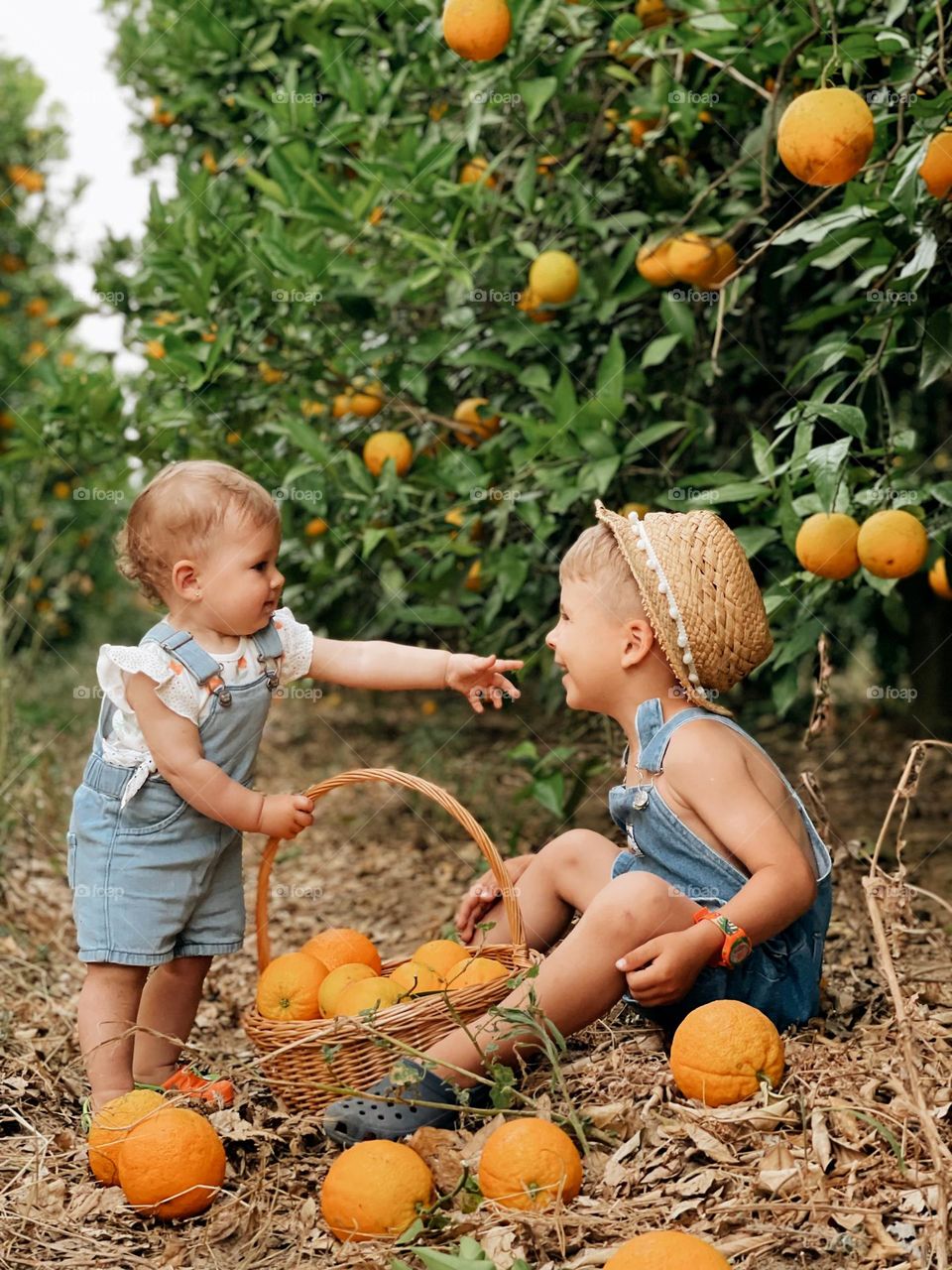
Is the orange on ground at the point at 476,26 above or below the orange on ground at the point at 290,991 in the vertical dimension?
above

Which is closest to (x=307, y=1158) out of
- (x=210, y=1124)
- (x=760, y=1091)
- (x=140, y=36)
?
(x=210, y=1124)

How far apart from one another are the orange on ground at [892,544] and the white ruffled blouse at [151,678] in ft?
3.67

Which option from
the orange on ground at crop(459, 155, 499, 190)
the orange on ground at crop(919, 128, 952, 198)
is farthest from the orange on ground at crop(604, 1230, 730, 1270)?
the orange on ground at crop(459, 155, 499, 190)

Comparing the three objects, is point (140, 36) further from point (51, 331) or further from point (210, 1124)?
point (210, 1124)

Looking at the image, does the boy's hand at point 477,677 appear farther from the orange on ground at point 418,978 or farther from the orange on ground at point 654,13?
the orange on ground at point 654,13

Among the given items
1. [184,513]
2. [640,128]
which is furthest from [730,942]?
[640,128]

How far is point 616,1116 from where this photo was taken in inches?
75.5

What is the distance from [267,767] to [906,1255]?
150 inches

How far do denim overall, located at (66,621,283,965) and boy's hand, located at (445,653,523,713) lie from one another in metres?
0.36

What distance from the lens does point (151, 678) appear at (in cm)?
223

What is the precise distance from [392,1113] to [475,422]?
188 cm

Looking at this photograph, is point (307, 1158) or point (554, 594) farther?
point (554, 594)

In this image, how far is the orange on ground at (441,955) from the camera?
2285mm

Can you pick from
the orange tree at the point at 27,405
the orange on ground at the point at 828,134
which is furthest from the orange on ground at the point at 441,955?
the orange tree at the point at 27,405
